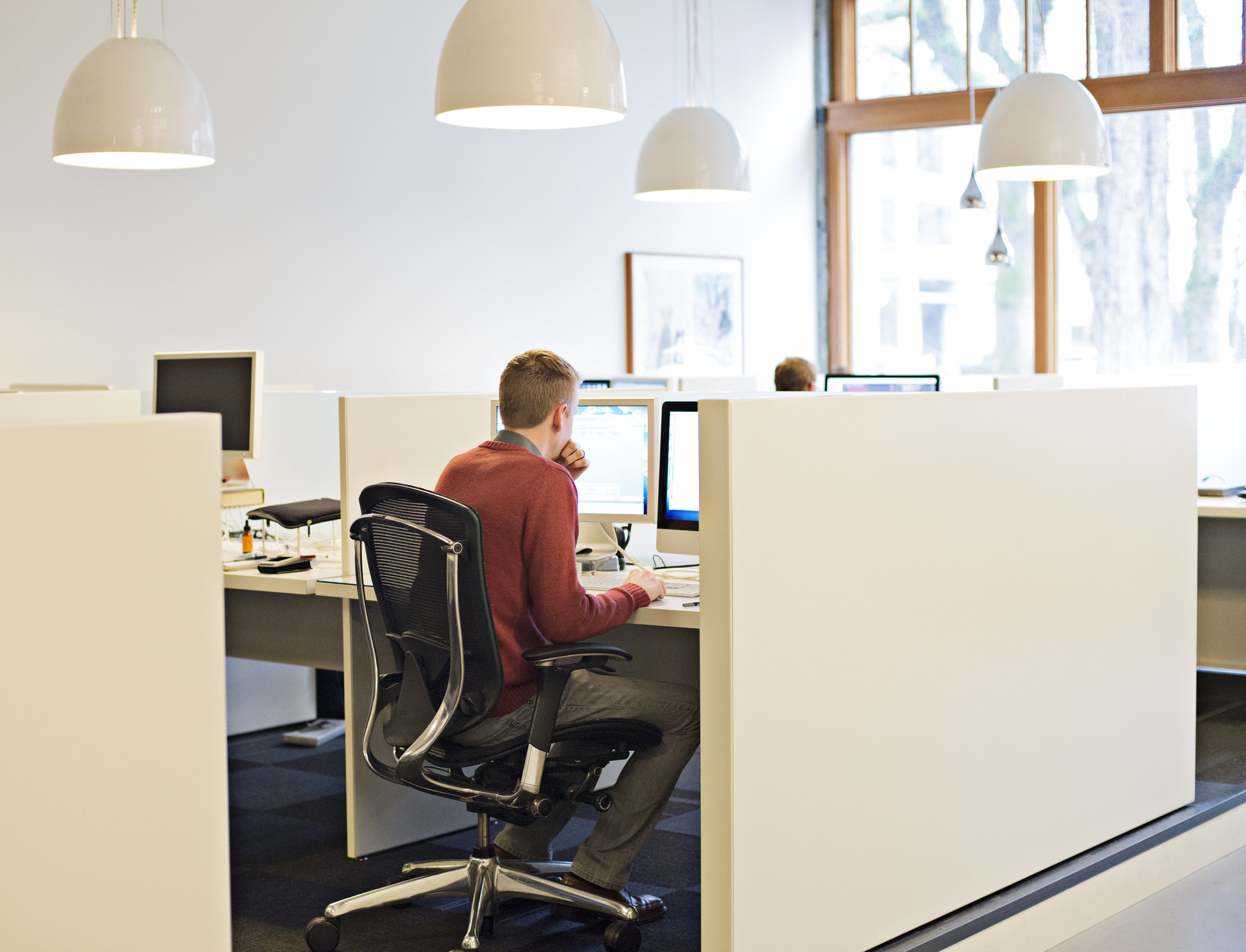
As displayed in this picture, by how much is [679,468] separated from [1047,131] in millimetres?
1729

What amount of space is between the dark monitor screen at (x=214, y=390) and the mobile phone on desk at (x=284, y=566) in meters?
0.65

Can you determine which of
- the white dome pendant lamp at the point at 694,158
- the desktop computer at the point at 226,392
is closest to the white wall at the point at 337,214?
the desktop computer at the point at 226,392

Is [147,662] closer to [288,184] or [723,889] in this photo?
[723,889]

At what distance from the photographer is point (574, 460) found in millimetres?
3076

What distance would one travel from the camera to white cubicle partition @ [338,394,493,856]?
10.4ft

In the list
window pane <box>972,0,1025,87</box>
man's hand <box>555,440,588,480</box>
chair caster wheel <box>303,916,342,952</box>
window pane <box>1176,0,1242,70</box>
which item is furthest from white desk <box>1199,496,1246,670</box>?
window pane <box>972,0,1025,87</box>

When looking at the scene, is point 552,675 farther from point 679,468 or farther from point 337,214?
point 337,214

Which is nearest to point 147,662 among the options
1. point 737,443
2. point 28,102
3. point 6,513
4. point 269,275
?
point 6,513

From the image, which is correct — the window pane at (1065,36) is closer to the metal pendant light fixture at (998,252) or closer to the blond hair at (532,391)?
the metal pendant light fixture at (998,252)

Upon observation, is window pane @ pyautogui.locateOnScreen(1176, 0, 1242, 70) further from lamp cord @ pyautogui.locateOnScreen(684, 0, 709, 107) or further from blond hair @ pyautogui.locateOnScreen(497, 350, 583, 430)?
blond hair @ pyautogui.locateOnScreen(497, 350, 583, 430)

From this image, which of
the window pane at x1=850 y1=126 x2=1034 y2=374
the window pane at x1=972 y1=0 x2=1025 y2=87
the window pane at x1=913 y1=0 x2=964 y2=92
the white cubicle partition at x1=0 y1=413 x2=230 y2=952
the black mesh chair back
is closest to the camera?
the white cubicle partition at x1=0 y1=413 x2=230 y2=952

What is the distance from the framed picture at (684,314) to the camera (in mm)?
7430

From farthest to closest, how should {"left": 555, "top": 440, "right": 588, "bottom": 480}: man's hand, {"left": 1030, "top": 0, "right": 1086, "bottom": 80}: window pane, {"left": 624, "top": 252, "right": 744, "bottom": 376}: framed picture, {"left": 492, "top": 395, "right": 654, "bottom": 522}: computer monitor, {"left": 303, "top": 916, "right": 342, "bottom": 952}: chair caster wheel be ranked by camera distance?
{"left": 1030, "top": 0, "right": 1086, "bottom": 80}: window pane
{"left": 624, "top": 252, "right": 744, "bottom": 376}: framed picture
{"left": 492, "top": 395, "right": 654, "bottom": 522}: computer monitor
{"left": 555, "top": 440, "right": 588, "bottom": 480}: man's hand
{"left": 303, "top": 916, "right": 342, "bottom": 952}: chair caster wheel

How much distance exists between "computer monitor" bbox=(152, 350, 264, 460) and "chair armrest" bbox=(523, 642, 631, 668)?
1.82 metres
